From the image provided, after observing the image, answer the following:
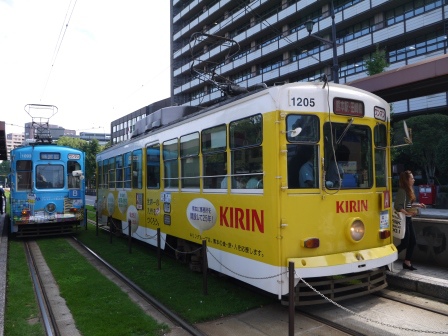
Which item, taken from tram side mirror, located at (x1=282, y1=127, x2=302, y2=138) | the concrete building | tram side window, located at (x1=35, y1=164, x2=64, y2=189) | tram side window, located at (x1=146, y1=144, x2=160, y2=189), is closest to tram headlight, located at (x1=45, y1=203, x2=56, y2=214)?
tram side window, located at (x1=35, y1=164, x2=64, y2=189)

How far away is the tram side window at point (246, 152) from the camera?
550 centimetres

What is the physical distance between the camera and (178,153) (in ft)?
25.8

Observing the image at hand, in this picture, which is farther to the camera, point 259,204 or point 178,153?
point 178,153

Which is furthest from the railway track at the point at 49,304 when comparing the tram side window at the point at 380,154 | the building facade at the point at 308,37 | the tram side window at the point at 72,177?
the building facade at the point at 308,37

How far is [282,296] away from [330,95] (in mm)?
2857

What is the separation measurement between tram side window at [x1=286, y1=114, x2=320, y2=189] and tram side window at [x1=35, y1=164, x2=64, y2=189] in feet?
32.5

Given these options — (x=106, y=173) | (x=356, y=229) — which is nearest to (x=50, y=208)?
(x=106, y=173)

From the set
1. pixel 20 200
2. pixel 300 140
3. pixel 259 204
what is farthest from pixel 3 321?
pixel 20 200

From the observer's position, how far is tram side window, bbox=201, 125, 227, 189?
629 centimetres

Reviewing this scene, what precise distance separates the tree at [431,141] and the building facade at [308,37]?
2947 millimetres

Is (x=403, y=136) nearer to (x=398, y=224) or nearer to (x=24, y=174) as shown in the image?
(x=398, y=224)

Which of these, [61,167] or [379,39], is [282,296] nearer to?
[61,167]

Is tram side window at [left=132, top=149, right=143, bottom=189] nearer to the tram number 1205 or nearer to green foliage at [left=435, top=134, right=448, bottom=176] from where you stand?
the tram number 1205

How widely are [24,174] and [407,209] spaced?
11.0 meters
